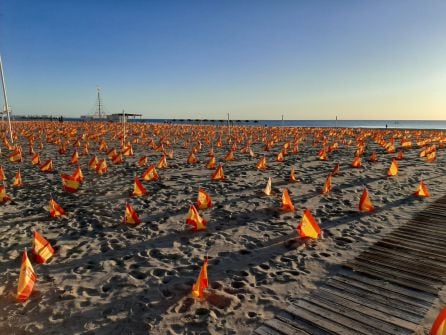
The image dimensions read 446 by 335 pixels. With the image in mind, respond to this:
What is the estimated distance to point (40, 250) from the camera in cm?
483

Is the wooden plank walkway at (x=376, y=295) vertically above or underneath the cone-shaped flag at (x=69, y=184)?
underneath

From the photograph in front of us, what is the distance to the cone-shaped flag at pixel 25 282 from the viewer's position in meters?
3.81

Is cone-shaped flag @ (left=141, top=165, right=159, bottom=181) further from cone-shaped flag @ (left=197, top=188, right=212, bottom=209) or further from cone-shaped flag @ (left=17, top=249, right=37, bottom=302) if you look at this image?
cone-shaped flag @ (left=17, top=249, right=37, bottom=302)

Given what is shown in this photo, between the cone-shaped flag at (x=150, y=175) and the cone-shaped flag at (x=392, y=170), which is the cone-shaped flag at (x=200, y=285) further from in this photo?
the cone-shaped flag at (x=392, y=170)

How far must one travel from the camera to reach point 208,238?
5781 mm

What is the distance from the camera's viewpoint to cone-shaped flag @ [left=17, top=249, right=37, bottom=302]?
12.5 ft

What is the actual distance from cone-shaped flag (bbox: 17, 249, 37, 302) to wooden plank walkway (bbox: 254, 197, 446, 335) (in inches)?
111

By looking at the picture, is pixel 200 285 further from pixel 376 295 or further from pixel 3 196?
pixel 3 196

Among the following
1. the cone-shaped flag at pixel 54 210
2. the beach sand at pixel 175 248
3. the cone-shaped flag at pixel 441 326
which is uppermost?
the cone-shaped flag at pixel 441 326

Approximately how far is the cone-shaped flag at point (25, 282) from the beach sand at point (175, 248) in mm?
114

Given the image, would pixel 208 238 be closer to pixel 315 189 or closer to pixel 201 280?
pixel 201 280

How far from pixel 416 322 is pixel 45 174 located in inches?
435

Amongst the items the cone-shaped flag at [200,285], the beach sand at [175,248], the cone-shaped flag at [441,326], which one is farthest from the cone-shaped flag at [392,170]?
the cone-shaped flag at [200,285]

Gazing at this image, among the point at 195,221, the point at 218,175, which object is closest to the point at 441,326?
the point at 195,221
